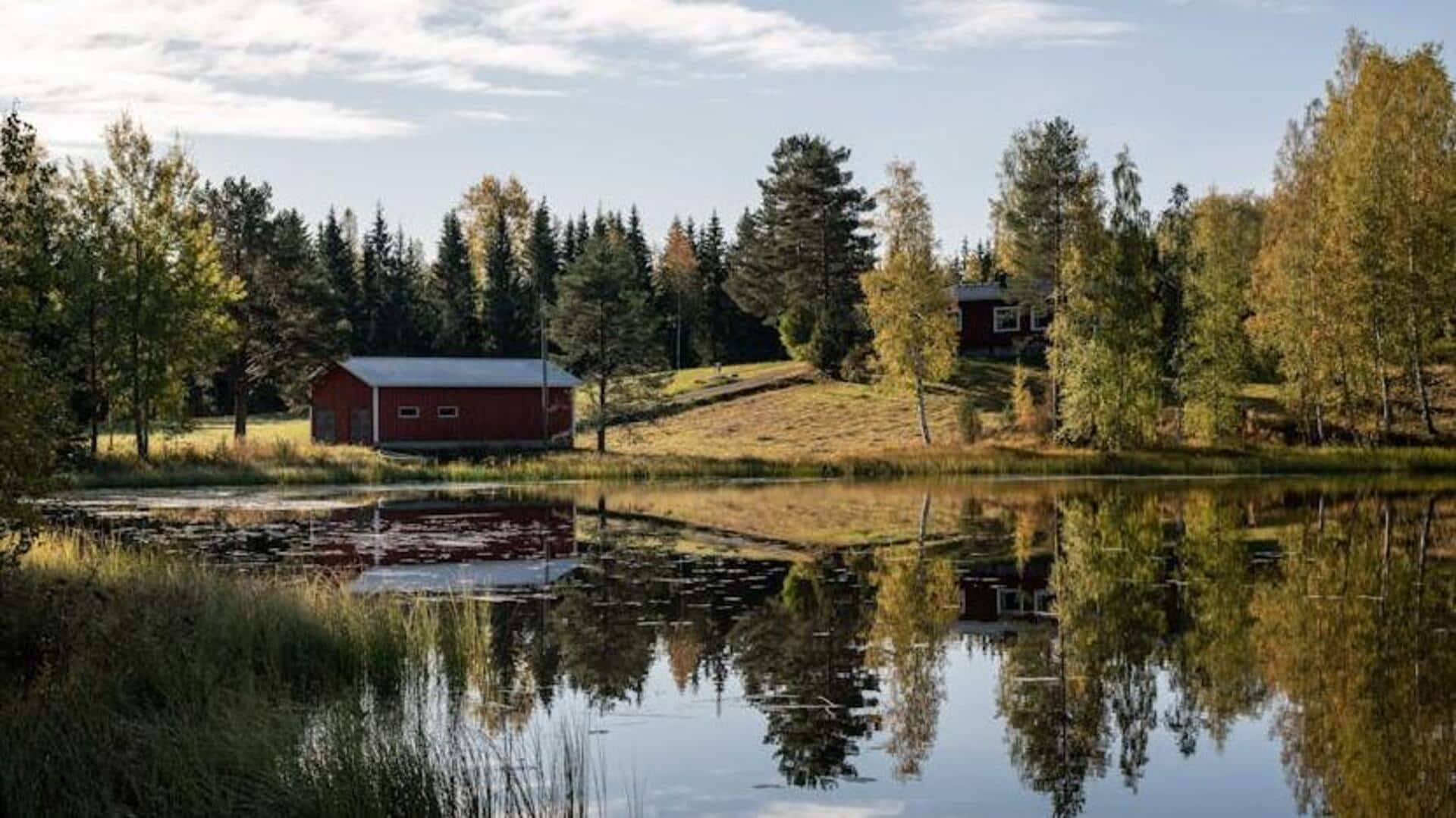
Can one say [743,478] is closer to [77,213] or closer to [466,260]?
[77,213]

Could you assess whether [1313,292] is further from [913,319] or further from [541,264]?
[541,264]

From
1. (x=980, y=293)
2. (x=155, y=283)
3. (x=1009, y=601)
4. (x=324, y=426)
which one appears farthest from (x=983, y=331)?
(x=1009, y=601)

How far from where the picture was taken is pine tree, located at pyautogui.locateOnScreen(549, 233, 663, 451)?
58438 millimetres

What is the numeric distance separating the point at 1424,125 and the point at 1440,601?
3775cm

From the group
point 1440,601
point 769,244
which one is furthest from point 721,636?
point 769,244

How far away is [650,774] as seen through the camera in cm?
1198

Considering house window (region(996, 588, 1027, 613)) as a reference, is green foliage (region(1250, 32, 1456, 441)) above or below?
above

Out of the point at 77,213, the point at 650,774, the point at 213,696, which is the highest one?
the point at 77,213

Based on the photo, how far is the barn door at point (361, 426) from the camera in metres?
60.2

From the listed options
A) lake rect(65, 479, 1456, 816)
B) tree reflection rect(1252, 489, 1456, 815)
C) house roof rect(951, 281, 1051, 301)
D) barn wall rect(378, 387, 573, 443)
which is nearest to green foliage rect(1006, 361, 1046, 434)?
house roof rect(951, 281, 1051, 301)

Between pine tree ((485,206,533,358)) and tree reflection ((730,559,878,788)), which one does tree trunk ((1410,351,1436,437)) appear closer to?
tree reflection ((730,559,878,788))

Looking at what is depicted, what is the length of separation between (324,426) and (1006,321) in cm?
3306

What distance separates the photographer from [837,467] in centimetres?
5034

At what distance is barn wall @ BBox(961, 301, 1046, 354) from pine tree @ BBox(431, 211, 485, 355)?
33.3m
